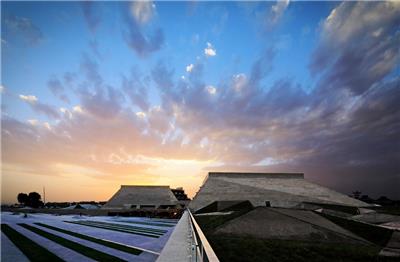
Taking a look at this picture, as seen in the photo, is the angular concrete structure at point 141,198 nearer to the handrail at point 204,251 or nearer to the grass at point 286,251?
the grass at point 286,251

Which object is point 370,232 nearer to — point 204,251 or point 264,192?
point 204,251

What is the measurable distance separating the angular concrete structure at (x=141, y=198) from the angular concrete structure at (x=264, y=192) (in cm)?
2130

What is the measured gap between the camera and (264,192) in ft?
153

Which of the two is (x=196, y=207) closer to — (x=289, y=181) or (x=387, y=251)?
(x=289, y=181)

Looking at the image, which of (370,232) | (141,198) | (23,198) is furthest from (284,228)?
(23,198)

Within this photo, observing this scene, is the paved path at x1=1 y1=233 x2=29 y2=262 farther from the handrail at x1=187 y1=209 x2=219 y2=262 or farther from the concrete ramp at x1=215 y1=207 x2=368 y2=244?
the concrete ramp at x1=215 y1=207 x2=368 y2=244

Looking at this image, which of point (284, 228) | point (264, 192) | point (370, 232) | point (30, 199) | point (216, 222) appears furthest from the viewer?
point (30, 199)

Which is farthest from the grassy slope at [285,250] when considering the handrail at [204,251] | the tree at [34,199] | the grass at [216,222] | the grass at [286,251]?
the tree at [34,199]

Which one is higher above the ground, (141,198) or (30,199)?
(30,199)

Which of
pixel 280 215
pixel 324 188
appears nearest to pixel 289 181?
pixel 324 188

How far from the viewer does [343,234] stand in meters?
15.4

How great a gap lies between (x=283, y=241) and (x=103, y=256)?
846 cm

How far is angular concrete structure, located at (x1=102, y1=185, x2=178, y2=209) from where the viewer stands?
2657 inches

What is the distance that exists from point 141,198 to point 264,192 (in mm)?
35356
